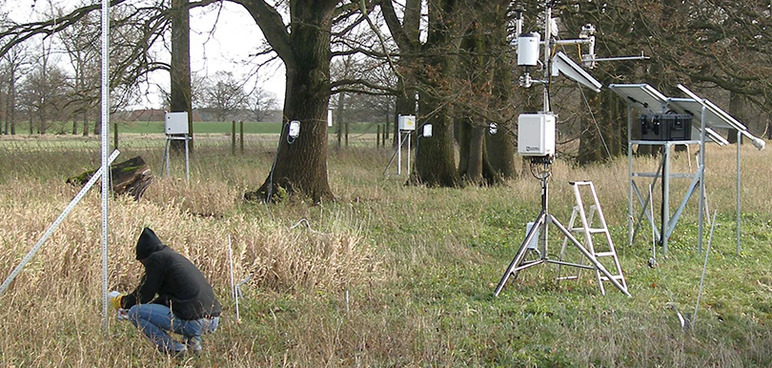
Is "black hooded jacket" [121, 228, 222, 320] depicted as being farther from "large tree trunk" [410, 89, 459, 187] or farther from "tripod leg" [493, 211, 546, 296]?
"large tree trunk" [410, 89, 459, 187]

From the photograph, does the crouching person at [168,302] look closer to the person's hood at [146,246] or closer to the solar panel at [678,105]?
the person's hood at [146,246]

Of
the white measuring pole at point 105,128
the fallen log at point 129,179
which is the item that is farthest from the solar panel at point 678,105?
the fallen log at point 129,179

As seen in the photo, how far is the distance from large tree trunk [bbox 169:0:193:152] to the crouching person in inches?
382

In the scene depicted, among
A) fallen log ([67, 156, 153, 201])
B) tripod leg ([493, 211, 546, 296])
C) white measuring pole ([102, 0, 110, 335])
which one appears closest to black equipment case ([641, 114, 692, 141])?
tripod leg ([493, 211, 546, 296])

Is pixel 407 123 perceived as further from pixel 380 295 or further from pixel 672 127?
pixel 380 295

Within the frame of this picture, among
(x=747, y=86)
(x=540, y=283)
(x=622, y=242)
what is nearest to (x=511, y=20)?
(x=747, y=86)

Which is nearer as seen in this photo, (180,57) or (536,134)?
(536,134)

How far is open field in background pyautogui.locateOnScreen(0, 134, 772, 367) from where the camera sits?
604cm

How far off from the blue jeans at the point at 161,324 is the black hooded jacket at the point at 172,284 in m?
0.05

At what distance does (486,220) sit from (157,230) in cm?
614

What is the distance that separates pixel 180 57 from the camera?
21.9 metres

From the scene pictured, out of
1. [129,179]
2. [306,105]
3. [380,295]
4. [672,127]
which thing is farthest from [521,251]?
[306,105]

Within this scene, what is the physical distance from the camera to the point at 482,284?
874cm

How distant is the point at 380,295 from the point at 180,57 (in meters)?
15.6
